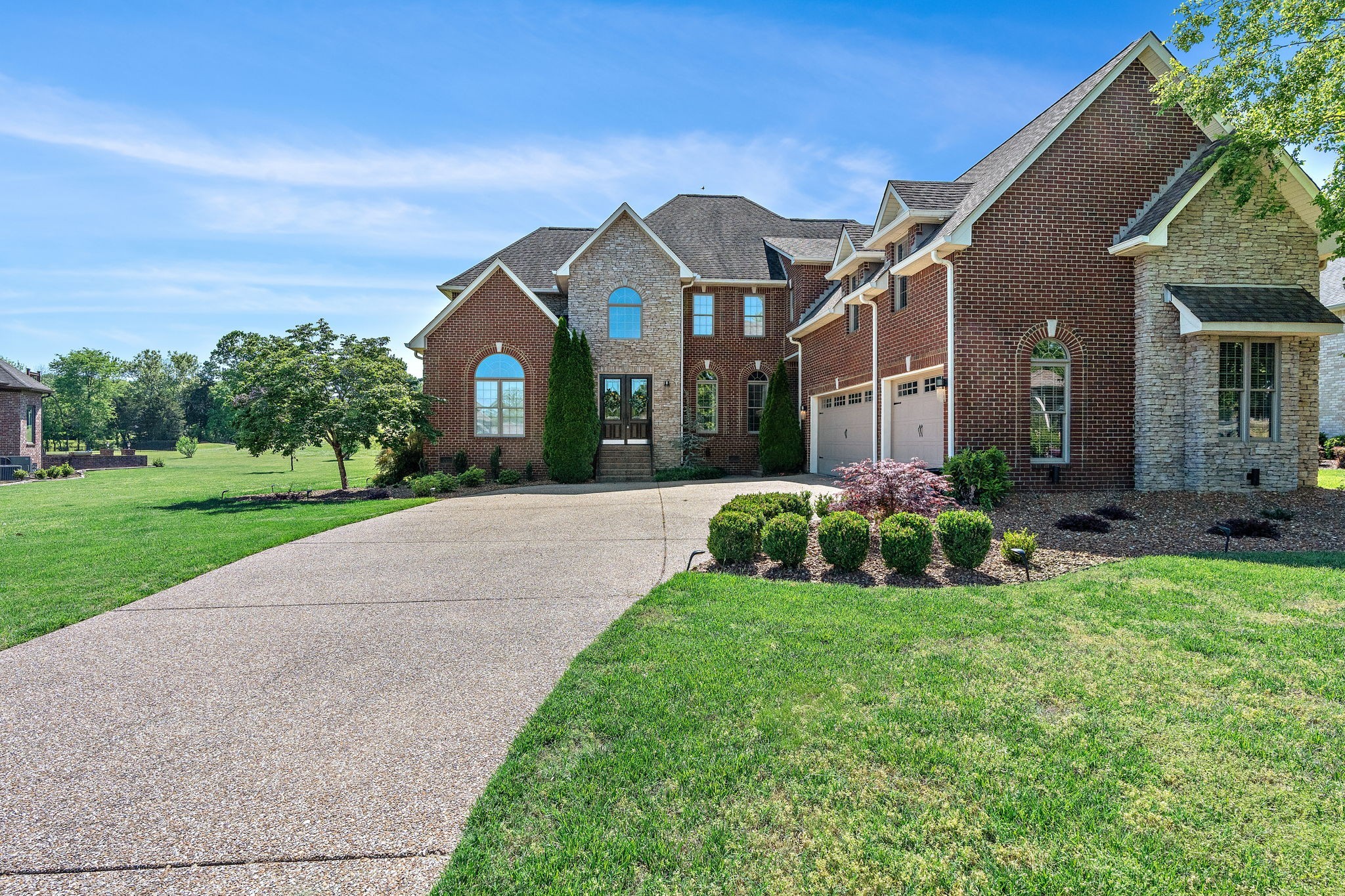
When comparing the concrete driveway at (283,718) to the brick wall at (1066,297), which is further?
the brick wall at (1066,297)

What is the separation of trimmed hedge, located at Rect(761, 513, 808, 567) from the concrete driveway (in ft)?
3.92

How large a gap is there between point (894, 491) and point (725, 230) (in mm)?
17565

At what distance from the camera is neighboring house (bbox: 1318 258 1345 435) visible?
22281 mm

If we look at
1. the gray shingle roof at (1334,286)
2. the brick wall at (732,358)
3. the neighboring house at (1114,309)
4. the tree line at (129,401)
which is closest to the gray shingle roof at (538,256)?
the brick wall at (732,358)

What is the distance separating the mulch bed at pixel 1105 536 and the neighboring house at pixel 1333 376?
1608 cm

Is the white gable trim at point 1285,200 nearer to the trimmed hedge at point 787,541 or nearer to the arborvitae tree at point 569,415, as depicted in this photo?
the trimmed hedge at point 787,541

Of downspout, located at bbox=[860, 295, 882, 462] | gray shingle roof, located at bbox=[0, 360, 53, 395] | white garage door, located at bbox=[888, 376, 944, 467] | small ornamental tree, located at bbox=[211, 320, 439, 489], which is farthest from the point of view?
gray shingle roof, located at bbox=[0, 360, 53, 395]

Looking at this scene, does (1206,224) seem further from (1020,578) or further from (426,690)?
(426,690)

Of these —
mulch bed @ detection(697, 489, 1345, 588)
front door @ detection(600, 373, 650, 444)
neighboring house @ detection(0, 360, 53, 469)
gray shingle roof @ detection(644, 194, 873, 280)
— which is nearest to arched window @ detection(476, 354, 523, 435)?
front door @ detection(600, 373, 650, 444)

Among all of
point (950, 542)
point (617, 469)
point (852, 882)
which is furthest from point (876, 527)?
point (617, 469)

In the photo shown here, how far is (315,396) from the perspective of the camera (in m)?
16.2

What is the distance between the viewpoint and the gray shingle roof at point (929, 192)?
13.0 metres

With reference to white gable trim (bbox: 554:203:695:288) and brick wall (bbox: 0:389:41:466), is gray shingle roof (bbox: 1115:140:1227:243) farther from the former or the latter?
brick wall (bbox: 0:389:41:466)

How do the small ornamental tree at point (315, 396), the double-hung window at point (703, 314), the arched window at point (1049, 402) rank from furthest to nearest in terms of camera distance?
the double-hung window at point (703, 314), the small ornamental tree at point (315, 396), the arched window at point (1049, 402)
